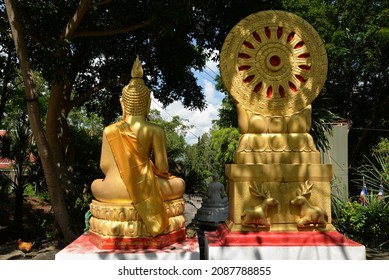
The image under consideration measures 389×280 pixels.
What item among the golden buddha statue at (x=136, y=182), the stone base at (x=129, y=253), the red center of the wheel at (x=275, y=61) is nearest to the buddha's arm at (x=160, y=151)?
the golden buddha statue at (x=136, y=182)

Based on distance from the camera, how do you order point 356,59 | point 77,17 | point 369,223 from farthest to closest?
1. point 356,59
2. point 369,223
3. point 77,17

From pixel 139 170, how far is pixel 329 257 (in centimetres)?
257

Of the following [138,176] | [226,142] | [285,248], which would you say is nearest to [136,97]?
[138,176]

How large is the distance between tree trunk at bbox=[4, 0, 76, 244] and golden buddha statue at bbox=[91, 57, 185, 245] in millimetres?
2352

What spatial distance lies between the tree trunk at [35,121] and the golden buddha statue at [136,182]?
2.35 m

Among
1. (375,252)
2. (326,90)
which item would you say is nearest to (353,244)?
(375,252)

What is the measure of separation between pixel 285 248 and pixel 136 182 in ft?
6.58

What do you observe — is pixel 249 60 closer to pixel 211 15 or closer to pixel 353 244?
pixel 353 244

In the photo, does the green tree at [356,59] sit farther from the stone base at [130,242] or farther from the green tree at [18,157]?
the stone base at [130,242]

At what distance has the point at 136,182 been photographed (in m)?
4.55

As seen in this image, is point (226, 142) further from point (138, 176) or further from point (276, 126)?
point (138, 176)

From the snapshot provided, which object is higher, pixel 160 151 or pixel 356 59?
pixel 356 59

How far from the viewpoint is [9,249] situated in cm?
711

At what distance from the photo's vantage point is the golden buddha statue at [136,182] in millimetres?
4496
